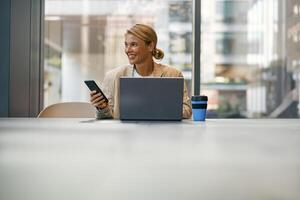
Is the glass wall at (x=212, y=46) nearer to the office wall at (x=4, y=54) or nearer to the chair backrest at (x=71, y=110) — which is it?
the office wall at (x=4, y=54)

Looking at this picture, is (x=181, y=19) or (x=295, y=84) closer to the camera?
(x=181, y=19)

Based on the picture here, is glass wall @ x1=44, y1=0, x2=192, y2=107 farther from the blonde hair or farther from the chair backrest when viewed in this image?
the chair backrest

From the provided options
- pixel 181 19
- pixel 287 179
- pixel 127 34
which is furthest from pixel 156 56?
pixel 181 19

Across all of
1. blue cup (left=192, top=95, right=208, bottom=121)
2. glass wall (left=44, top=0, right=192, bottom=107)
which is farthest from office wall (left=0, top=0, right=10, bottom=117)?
glass wall (left=44, top=0, right=192, bottom=107)

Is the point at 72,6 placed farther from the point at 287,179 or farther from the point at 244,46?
the point at 287,179

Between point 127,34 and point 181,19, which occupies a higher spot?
point 181,19

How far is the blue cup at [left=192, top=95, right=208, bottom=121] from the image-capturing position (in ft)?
4.57

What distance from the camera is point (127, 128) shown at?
0.94 meters

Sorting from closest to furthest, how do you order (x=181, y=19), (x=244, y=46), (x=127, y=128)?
(x=127, y=128), (x=181, y=19), (x=244, y=46)

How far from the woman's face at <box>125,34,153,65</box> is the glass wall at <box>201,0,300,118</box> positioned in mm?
3162

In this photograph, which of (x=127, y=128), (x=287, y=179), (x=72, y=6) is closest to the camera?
(x=287, y=179)

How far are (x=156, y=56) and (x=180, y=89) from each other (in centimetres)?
128

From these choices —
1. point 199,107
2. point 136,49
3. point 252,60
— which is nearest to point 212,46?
point 252,60

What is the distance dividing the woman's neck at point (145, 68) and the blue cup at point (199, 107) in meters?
0.89
